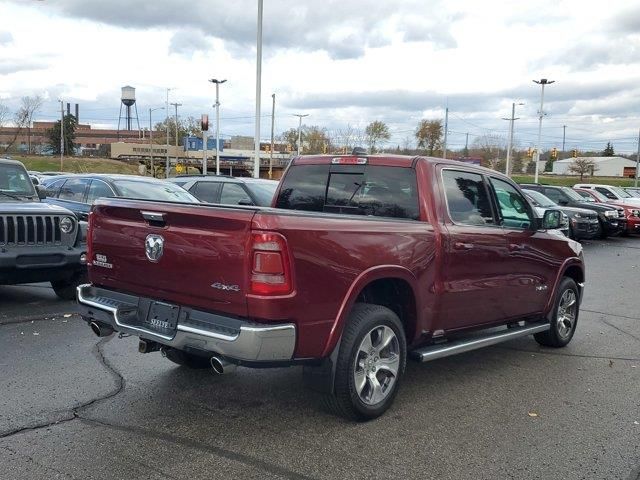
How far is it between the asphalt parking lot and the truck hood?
64.5 inches

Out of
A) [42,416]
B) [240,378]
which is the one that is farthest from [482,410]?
[42,416]

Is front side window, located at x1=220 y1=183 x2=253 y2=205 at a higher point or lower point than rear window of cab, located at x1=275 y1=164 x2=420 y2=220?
lower

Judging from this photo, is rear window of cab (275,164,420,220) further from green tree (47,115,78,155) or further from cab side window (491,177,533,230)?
green tree (47,115,78,155)

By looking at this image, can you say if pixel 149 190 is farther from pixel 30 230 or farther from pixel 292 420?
pixel 292 420

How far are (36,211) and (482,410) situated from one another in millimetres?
5717

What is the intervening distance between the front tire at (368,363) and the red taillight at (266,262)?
788 millimetres

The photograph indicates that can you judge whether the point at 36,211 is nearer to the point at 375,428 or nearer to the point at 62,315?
the point at 62,315

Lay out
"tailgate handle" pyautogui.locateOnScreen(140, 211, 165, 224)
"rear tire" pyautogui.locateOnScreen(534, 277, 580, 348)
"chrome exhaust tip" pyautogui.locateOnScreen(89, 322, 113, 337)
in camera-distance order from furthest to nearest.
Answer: "rear tire" pyautogui.locateOnScreen(534, 277, 580, 348), "chrome exhaust tip" pyautogui.locateOnScreen(89, 322, 113, 337), "tailgate handle" pyautogui.locateOnScreen(140, 211, 165, 224)

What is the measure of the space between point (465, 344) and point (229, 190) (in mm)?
9020

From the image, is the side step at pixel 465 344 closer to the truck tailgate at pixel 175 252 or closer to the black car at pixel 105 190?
the truck tailgate at pixel 175 252

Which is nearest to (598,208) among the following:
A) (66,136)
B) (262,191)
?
(262,191)

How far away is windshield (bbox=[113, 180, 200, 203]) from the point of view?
10258 mm

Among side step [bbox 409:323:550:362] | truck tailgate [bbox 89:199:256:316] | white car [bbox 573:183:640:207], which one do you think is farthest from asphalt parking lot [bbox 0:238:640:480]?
white car [bbox 573:183:640:207]

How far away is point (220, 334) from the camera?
3775 millimetres
